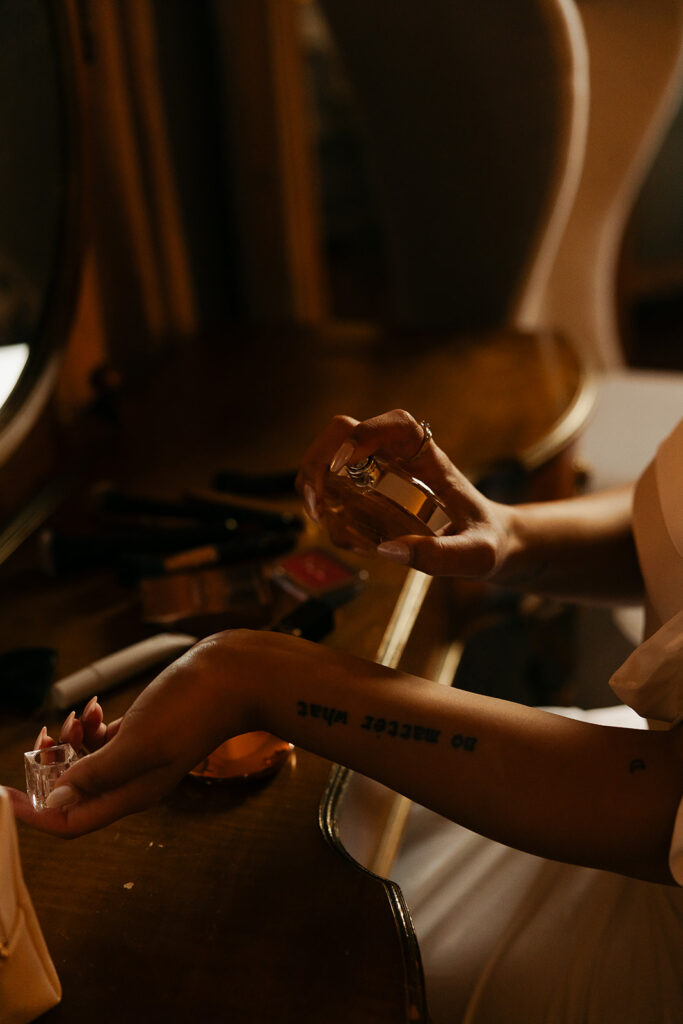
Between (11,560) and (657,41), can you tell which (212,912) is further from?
(657,41)

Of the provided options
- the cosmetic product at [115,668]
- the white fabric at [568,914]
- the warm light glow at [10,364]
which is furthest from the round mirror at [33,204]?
the white fabric at [568,914]

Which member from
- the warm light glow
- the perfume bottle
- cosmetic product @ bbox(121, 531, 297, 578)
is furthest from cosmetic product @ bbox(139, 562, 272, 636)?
the warm light glow

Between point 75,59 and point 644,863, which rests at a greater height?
point 75,59

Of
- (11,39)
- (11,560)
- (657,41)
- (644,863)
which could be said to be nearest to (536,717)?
(644,863)

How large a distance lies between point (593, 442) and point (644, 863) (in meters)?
0.75

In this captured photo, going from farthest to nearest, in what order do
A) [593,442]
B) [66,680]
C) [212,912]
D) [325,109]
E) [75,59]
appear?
[325,109] < [593,442] < [75,59] < [66,680] < [212,912]

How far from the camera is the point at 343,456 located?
49 centimetres

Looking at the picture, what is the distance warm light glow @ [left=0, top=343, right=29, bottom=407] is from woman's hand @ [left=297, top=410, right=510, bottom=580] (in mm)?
322

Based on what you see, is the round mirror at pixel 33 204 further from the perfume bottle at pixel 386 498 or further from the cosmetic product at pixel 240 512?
the perfume bottle at pixel 386 498

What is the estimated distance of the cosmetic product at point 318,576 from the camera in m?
0.59

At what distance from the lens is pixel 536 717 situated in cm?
42

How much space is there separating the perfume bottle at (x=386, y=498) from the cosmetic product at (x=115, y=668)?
133 mm

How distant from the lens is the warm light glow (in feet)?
2.30

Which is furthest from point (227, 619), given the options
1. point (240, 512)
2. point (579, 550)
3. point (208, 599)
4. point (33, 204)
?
point (33, 204)
